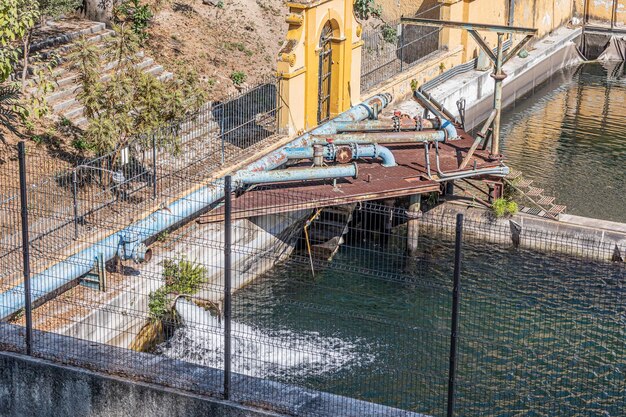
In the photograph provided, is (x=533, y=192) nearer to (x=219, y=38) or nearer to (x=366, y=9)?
(x=219, y=38)

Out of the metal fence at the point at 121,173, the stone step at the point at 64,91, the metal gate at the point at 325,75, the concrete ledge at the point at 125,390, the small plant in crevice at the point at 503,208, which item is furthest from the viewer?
the metal gate at the point at 325,75

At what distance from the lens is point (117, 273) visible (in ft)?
63.5

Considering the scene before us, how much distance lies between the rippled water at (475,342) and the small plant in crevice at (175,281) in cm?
97

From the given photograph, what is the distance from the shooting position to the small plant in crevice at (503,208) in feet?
79.0

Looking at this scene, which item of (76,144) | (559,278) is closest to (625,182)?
(559,278)

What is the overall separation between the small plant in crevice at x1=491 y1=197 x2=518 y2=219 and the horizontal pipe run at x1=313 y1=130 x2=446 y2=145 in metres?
1.93

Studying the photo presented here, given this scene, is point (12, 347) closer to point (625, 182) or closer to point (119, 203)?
point (119, 203)

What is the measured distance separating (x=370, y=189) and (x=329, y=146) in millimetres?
1257

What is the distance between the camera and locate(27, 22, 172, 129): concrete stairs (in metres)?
24.1

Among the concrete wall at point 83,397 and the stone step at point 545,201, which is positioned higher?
the concrete wall at point 83,397

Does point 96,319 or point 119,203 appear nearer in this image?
point 96,319

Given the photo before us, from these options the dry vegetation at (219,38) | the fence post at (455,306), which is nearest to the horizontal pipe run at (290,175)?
the dry vegetation at (219,38)

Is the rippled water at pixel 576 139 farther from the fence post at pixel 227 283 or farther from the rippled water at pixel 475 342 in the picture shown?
the fence post at pixel 227 283

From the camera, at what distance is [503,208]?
2409 cm
